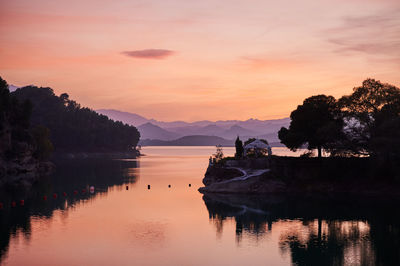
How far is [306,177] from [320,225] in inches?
1290

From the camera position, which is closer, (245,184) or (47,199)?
(47,199)

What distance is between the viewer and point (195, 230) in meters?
60.7

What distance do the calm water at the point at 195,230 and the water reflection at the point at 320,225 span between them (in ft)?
0.43

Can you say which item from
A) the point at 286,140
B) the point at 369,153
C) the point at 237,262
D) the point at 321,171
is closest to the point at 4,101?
the point at 286,140

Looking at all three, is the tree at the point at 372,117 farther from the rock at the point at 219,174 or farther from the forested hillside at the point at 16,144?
the forested hillside at the point at 16,144

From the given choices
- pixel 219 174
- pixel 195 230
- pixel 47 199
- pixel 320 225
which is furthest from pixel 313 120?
pixel 47 199

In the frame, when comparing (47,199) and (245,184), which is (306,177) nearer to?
(245,184)

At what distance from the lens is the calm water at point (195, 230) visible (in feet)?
151

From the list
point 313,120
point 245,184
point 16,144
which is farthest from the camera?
point 16,144

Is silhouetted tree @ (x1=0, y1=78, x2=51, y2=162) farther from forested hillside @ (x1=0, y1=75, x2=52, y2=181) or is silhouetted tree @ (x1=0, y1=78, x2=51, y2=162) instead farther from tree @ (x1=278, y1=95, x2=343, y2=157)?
tree @ (x1=278, y1=95, x2=343, y2=157)

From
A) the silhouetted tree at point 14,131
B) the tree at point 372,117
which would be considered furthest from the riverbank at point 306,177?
the silhouetted tree at point 14,131

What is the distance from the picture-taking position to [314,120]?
98.0 meters

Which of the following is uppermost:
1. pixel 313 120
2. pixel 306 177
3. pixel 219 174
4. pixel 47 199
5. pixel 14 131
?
pixel 14 131

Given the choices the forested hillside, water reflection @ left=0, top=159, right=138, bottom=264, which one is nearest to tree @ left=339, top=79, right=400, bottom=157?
water reflection @ left=0, top=159, right=138, bottom=264
